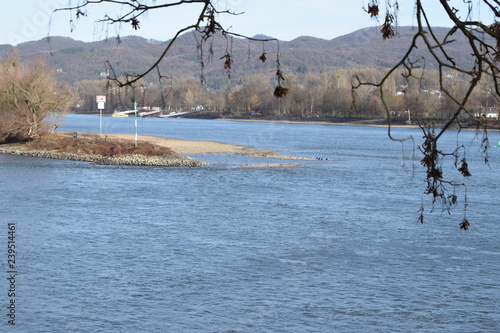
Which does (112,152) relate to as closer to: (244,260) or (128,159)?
(128,159)

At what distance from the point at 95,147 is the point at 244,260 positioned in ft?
149

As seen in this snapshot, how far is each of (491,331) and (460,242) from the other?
9.77m

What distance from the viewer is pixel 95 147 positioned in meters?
64.1

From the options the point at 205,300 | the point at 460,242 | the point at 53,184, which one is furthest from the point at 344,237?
→ the point at 53,184

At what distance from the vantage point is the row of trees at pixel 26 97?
67.8 meters

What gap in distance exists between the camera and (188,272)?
19641 millimetres

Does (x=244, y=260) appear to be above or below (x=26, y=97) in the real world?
below

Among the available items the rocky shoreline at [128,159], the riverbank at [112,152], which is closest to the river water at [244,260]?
the rocky shoreline at [128,159]

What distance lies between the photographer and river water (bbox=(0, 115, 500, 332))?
15.8 metres

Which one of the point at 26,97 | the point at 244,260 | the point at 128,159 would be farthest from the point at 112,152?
the point at 244,260

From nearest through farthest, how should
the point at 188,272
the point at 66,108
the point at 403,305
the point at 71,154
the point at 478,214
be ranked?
the point at 403,305
the point at 188,272
the point at 478,214
the point at 71,154
the point at 66,108

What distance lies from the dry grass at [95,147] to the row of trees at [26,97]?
8.07ft

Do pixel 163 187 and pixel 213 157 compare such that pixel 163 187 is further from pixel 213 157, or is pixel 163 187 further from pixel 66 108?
pixel 66 108

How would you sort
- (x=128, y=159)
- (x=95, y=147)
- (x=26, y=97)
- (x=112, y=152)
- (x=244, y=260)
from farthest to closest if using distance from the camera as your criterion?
(x=26, y=97) < (x=95, y=147) < (x=112, y=152) < (x=128, y=159) < (x=244, y=260)
